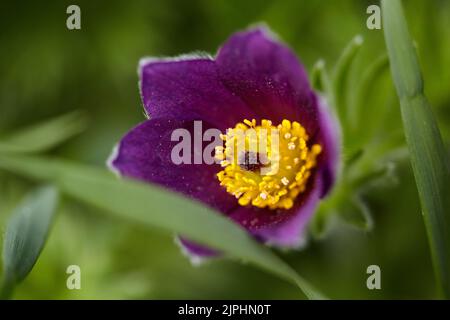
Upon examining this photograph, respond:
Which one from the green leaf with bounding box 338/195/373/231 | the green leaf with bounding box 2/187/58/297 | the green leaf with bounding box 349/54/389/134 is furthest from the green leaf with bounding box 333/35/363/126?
the green leaf with bounding box 2/187/58/297

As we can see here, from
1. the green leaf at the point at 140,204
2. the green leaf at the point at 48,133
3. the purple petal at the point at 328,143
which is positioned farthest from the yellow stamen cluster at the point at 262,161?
the green leaf at the point at 48,133

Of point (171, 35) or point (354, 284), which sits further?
point (171, 35)

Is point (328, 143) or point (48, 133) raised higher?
point (48, 133)

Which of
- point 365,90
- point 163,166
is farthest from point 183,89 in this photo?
point 365,90

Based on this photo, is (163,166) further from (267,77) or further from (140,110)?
(140,110)

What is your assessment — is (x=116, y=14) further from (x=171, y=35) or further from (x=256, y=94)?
(x=256, y=94)
